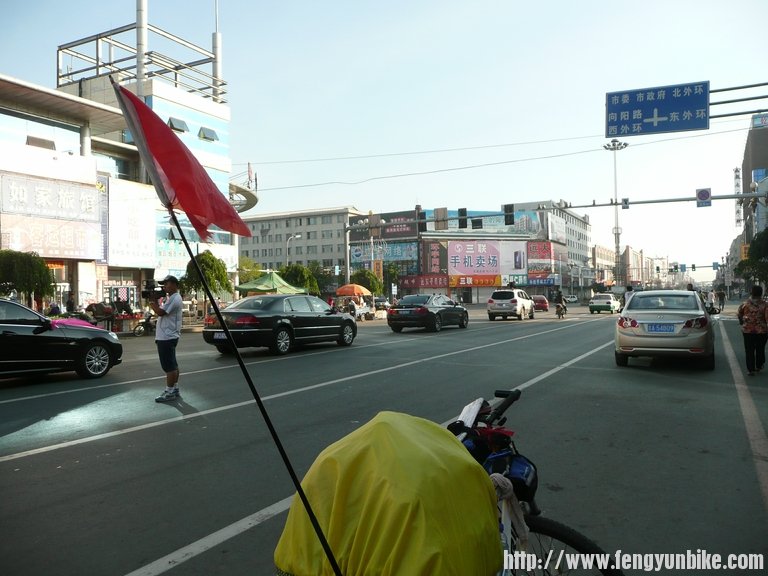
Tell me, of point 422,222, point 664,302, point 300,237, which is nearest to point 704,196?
point 422,222

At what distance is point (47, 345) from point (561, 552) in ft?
32.7

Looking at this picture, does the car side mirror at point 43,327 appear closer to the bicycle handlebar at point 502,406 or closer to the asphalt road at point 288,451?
the asphalt road at point 288,451

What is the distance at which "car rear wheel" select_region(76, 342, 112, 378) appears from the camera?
33.9ft

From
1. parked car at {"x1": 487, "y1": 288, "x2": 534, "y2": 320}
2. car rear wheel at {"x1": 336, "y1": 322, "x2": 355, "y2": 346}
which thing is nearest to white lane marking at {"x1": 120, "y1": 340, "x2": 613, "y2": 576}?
car rear wheel at {"x1": 336, "y1": 322, "x2": 355, "y2": 346}

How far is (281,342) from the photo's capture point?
556 inches

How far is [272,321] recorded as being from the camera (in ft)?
45.8

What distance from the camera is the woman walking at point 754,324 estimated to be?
390 inches

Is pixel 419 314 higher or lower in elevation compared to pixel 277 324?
lower

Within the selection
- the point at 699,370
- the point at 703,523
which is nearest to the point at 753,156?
the point at 699,370

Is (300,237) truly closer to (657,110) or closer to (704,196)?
(704,196)

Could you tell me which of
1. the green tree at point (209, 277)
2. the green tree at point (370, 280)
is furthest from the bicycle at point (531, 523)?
the green tree at point (370, 280)

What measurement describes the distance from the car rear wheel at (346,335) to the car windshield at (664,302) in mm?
7688

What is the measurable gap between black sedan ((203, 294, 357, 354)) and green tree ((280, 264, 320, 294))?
25468 millimetres

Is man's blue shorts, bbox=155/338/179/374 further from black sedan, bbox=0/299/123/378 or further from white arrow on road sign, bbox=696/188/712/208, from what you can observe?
white arrow on road sign, bbox=696/188/712/208
